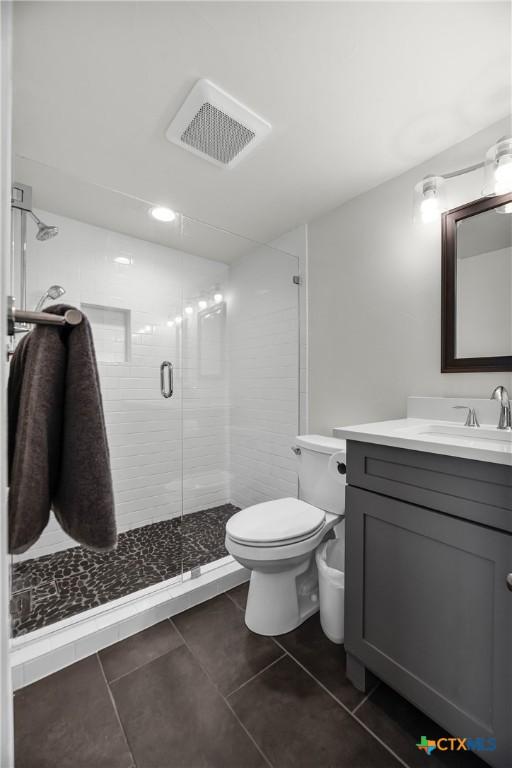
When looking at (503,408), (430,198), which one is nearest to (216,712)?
(503,408)

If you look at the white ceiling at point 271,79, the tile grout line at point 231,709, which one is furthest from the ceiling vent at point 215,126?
the tile grout line at point 231,709

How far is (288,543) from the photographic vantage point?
138 centimetres

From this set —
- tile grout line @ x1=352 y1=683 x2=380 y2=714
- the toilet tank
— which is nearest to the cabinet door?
tile grout line @ x1=352 y1=683 x2=380 y2=714

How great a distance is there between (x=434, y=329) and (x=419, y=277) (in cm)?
28

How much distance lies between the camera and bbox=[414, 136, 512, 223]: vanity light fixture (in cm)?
121

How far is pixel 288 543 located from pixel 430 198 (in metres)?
1.63

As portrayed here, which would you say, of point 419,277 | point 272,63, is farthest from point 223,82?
point 419,277

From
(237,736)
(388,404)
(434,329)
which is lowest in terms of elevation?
(237,736)

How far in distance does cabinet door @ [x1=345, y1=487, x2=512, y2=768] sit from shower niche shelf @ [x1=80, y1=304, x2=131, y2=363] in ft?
5.50

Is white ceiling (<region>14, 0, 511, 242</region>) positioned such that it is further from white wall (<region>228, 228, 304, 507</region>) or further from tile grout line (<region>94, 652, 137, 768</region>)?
tile grout line (<region>94, 652, 137, 768</region>)

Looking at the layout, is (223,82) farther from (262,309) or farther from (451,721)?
(451,721)

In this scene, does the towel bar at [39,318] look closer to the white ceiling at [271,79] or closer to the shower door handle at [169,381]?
the white ceiling at [271,79]

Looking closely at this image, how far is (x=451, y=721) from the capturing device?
35.4 inches

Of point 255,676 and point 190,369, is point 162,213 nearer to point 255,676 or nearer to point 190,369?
point 190,369
